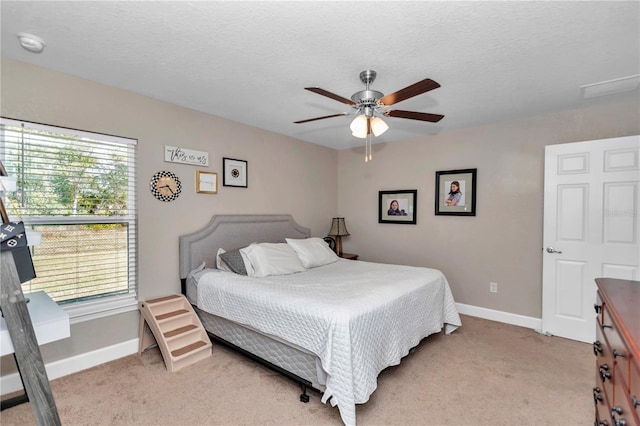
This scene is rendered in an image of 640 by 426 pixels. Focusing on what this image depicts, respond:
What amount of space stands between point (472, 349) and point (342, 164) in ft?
10.7

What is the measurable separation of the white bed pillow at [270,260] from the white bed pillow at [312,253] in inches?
5.9

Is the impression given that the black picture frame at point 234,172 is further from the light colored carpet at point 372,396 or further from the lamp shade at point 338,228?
the light colored carpet at point 372,396

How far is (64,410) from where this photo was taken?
2021 mm

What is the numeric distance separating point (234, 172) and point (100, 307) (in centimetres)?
186

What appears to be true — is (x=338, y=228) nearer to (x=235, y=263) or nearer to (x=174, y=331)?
(x=235, y=263)

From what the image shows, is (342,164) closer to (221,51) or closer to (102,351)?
(221,51)

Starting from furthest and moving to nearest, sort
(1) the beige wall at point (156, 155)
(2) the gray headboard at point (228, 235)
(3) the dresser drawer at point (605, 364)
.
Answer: (2) the gray headboard at point (228, 235), (1) the beige wall at point (156, 155), (3) the dresser drawer at point (605, 364)

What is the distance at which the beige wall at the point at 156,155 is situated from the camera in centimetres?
237

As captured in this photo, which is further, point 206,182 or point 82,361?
point 206,182

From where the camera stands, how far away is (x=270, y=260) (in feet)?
10.3

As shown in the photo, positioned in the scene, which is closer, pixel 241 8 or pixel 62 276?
pixel 241 8

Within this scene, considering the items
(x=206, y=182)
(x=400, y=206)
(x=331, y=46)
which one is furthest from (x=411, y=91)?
(x=400, y=206)

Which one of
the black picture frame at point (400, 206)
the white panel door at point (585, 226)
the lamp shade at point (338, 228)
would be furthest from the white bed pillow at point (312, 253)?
the white panel door at point (585, 226)

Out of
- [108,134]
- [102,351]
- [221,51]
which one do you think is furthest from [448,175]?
[102,351]
